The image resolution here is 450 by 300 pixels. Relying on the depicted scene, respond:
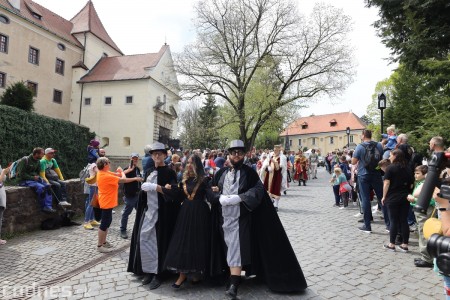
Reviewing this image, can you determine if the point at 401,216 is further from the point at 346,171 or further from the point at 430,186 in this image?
the point at 346,171

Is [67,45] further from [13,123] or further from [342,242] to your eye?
[342,242]

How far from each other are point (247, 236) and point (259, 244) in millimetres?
243

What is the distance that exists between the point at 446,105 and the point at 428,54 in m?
1.43

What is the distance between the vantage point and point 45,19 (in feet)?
121

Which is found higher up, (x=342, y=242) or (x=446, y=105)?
(x=446, y=105)

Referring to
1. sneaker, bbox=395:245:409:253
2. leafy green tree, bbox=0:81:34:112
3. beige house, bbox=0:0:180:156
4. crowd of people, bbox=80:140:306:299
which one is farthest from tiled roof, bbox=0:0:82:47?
sneaker, bbox=395:245:409:253

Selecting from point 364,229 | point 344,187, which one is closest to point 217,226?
point 364,229

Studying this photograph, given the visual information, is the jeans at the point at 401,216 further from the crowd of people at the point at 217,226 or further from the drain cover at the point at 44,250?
the drain cover at the point at 44,250

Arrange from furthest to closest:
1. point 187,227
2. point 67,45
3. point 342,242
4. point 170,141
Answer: point 67,45 → point 170,141 → point 342,242 → point 187,227

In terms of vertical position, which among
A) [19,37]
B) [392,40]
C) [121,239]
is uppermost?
[19,37]

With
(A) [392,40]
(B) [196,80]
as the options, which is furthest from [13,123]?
(A) [392,40]

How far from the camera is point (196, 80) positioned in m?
28.4

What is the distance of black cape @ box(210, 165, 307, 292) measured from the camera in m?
4.18

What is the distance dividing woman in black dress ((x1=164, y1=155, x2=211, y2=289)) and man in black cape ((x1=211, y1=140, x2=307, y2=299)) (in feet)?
0.47
